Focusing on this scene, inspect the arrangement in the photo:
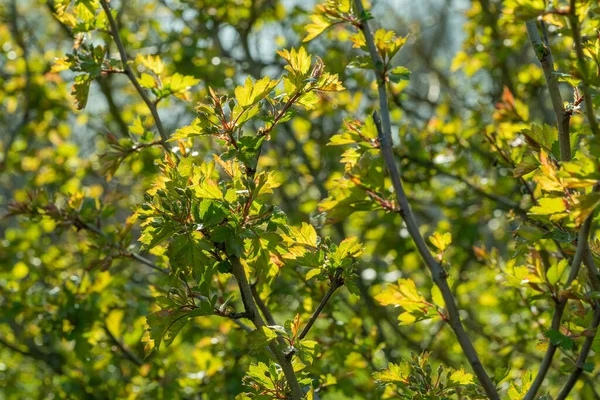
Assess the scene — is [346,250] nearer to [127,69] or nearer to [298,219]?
[127,69]

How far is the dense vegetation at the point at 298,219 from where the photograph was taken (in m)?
1.42

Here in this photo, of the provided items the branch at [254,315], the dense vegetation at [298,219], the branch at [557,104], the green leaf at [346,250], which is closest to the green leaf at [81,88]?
the dense vegetation at [298,219]

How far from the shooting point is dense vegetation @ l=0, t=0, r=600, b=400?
1.42 meters

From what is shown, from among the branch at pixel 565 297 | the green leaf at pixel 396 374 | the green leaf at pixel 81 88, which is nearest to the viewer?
the branch at pixel 565 297

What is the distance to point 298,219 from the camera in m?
4.05

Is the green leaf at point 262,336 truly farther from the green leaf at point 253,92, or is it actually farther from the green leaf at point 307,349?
the green leaf at point 253,92

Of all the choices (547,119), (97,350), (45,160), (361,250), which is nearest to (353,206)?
(361,250)

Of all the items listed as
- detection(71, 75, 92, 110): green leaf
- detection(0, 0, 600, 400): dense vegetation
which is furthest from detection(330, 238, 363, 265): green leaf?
detection(71, 75, 92, 110): green leaf

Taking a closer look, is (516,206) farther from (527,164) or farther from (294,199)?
(294,199)

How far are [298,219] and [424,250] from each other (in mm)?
2622

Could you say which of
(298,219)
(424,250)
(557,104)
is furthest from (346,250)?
(298,219)

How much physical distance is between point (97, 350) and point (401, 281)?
2.16m

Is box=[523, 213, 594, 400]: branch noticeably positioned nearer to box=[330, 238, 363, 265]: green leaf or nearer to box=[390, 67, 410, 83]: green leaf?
box=[330, 238, 363, 265]: green leaf

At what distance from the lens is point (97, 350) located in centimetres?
323
